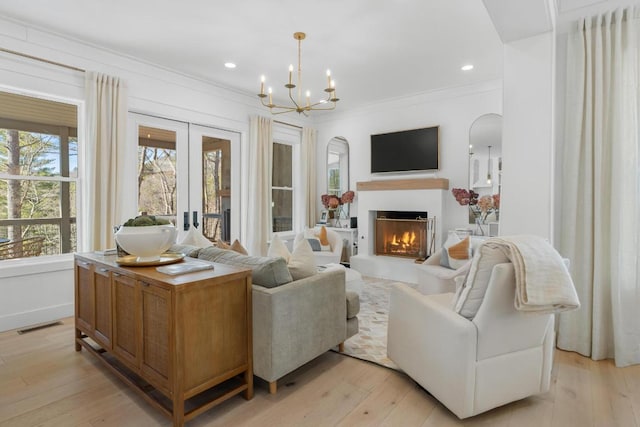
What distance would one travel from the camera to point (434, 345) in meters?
1.92

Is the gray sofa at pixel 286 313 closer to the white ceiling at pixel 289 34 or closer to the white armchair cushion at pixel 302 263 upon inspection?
the white armchair cushion at pixel 302 263

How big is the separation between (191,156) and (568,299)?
4285mm

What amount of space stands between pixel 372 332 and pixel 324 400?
1099 millimetres

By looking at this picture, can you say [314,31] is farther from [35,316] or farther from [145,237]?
[35,316]

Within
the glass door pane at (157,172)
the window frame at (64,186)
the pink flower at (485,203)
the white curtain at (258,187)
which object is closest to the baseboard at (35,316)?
the window frame at (64,186)

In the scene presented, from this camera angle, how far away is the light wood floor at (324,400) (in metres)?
1.85

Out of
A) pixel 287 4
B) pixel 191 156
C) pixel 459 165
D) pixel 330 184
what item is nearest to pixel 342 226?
pixel 330 184

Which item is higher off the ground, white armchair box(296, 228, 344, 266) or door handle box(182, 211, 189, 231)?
door handle box(182, 211, 189, 231)

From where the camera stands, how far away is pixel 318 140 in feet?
20.6

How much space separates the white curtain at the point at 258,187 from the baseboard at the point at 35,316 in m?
2.31

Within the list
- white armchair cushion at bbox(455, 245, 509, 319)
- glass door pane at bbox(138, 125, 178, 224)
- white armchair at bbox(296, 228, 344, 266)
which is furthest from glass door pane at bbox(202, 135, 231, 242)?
white armchair cushion at bbox(455, 245, 509, 319)

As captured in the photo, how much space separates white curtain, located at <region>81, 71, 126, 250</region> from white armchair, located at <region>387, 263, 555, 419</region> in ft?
10.7

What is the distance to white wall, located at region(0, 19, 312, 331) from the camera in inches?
122

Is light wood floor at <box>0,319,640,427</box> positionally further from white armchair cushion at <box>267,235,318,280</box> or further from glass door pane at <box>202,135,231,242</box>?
glass door pane at <box>202,135,231,242</box>
